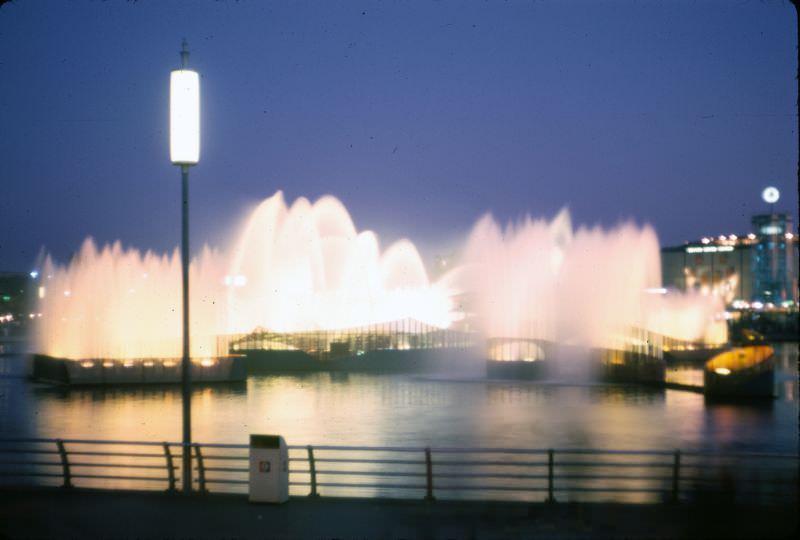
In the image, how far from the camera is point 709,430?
2233 centimetres

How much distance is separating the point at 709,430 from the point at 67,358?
954 inches

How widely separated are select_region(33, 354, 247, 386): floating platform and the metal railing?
16803mm

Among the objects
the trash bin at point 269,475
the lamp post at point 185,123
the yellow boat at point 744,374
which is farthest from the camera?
the yellow boat at point 744,374

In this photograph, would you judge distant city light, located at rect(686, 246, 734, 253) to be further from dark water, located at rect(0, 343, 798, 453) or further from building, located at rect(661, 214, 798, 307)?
→ dark water, located at rect(0, 343, 798, 453)

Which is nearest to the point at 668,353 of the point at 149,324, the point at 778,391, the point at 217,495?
the point at 778,391

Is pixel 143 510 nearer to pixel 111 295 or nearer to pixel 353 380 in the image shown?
pixel 353 380

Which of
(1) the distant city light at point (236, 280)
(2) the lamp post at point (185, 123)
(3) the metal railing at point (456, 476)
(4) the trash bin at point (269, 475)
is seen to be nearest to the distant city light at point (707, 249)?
(1) the distant city light at point (236, 280)

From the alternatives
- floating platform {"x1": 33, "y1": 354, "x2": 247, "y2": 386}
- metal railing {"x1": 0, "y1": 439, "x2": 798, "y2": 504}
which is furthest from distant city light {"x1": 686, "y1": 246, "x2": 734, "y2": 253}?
metal railing {"x1": 0, "y1": 439, "x2": 798, "y2": 504}

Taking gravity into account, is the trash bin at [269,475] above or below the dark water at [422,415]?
above

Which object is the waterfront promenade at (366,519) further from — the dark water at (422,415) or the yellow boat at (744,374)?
the yellow boat at (744,374)

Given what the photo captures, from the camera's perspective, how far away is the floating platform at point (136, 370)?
35344mm

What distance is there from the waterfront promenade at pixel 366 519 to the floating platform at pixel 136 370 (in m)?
24.3

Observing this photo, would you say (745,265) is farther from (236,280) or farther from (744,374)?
(744,374)

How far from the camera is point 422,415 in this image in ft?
83.8
